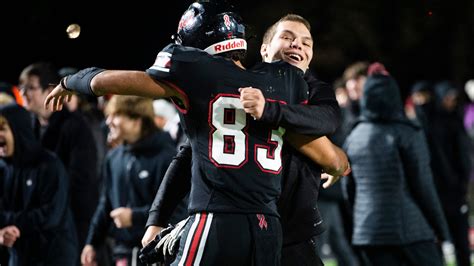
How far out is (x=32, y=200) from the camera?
23.0 feet

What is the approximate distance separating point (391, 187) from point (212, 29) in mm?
3277

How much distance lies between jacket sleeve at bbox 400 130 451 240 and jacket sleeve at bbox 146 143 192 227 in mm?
2745

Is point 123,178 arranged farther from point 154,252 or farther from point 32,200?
point 154,252

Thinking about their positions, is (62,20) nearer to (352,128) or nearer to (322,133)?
(352,128)

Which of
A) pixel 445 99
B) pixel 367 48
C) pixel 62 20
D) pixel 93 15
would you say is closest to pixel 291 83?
pixel 62 20

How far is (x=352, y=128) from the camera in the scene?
8.14m

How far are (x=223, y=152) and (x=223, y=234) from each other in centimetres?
39

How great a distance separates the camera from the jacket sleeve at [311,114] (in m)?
4.49

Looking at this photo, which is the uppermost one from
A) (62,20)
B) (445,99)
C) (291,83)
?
(62,20)

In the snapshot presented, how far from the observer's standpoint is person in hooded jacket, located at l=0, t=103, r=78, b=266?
697 centimetres

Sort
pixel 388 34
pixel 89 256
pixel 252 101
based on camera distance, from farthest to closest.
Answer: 1. pixel 388 34
2. pixel 89 256
3. pixel 252 101

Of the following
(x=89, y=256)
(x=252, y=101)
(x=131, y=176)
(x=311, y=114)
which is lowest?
(x=89, y=256)

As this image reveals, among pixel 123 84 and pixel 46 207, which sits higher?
pixel 123 84

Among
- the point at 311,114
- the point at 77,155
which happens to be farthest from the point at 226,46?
the point at 77,155
